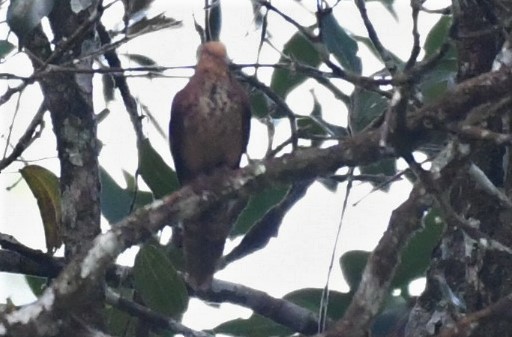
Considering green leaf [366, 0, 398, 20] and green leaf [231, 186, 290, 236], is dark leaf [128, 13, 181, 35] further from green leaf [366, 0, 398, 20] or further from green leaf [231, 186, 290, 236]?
green leaf [366, 0, 398, 20]

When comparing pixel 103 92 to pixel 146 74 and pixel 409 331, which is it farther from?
pixel 409 331

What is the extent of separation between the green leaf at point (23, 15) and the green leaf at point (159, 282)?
2.53ft

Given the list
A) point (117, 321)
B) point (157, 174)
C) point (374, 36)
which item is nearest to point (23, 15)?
point (157, 174)

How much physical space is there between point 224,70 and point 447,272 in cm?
165

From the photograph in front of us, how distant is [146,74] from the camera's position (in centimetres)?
381

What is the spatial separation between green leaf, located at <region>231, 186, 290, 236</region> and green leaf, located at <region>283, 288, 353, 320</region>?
1.07 feet

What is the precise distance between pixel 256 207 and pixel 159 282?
81 cm

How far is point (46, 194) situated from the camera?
385 centimetres

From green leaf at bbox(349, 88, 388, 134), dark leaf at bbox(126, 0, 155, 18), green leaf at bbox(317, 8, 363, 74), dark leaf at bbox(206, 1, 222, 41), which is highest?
dark leaf at bbox(206, 1, 222, 41)

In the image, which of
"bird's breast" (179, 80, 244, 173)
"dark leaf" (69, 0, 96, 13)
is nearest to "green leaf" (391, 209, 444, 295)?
"bird's breast" (179, 80, 244, 173)

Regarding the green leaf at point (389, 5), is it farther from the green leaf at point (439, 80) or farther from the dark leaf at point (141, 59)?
the dark leaf at point (141, 59)

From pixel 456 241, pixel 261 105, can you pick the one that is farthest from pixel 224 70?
pixel 456 241

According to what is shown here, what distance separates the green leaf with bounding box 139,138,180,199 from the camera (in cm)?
404

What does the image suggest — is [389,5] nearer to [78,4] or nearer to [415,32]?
[78,4]
